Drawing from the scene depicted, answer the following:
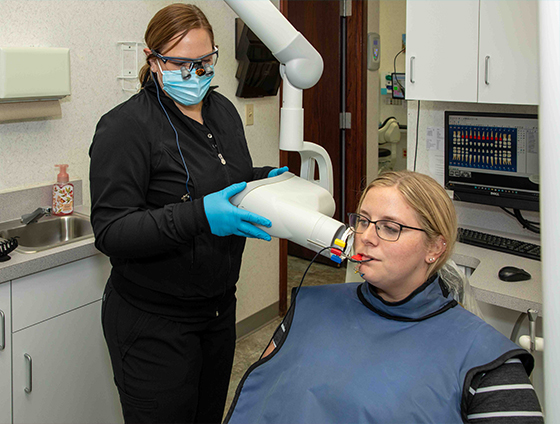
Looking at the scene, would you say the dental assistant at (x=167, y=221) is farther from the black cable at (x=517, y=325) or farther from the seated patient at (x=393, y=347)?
the black cable at (x=517, y=325)

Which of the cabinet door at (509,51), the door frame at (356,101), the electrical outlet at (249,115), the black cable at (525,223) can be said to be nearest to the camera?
the cabinet door at (509,51)

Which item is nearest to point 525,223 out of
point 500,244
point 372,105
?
point 500,244

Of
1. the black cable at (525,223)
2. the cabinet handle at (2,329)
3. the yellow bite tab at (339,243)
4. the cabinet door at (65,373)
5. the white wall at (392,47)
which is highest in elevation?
the white wall at (392,47)

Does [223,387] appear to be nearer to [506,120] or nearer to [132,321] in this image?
[132,321]

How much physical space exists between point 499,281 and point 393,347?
0.80 metres

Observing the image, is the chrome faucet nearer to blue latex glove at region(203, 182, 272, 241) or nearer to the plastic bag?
blue latex glove at region(203, 182, 272, 241)

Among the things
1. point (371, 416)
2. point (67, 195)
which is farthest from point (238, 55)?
point (371, 416)

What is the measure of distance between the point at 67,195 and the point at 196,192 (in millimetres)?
847

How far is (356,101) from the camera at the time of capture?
401 cm

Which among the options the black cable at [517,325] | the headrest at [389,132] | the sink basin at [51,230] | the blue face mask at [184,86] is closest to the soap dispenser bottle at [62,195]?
the sink basin at [51,230]

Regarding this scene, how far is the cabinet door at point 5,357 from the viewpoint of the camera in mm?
1717

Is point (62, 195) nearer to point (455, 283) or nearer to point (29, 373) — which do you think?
point (29, 373)

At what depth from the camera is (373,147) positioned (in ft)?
13.8

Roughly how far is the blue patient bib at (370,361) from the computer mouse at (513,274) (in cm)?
68
